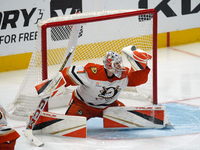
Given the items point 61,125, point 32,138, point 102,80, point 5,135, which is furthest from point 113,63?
point 5,135

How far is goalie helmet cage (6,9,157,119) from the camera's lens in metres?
5.05

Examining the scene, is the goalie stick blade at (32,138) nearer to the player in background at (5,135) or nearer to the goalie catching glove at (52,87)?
the goalie catching glove at (52,87)

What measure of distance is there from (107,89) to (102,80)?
0.11 meters

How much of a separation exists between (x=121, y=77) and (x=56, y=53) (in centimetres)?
126

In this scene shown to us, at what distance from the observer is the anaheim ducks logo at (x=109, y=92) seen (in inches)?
182

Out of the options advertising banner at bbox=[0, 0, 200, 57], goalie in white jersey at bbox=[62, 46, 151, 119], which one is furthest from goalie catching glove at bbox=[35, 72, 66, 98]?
advertising banner at bbox=[0, 0, 200, 57]

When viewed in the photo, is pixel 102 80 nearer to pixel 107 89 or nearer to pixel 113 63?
pixel 107 89

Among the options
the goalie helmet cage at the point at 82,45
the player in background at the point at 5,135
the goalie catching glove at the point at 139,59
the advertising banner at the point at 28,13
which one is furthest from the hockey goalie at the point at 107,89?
the advertising banner at the point at 28,13

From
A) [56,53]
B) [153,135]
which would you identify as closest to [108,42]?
[56,53]

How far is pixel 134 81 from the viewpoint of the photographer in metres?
4.79

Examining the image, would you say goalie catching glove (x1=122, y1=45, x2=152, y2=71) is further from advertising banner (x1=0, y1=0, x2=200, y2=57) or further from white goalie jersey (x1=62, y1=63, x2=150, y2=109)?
advertising banner (x1=0, y1=0, x2=200, y2=57)

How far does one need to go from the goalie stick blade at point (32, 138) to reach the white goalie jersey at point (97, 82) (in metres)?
0.59

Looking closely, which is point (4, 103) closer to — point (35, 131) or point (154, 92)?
point (35, 131)

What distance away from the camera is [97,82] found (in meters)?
4.59
